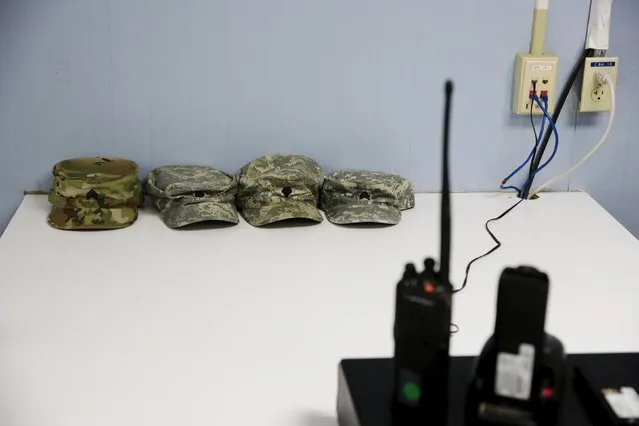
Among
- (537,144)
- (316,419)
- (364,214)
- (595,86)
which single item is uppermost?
(595,86)

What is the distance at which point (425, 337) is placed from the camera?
0.81m

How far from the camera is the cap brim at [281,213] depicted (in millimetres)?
1559

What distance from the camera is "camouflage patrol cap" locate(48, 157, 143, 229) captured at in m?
1.54

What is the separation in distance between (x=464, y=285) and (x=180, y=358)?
1.58 feet

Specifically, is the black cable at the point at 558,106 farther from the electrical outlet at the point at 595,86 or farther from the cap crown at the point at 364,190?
the cap crown at the point at 364,190

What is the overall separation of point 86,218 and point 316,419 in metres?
0.73

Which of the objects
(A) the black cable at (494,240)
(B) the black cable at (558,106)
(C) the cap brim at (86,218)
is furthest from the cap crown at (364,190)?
(C) the cap brim at (86,218)

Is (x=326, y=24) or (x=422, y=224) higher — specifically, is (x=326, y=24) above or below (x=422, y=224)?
above

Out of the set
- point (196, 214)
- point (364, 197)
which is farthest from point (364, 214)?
point (196, 214)

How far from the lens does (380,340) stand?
1178 millimetres

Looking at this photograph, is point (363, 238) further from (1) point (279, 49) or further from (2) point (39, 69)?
(2) point (39, 69)

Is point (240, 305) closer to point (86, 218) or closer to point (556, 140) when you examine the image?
point (86, 218)

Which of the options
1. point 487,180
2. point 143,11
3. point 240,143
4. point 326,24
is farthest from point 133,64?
point 487,180

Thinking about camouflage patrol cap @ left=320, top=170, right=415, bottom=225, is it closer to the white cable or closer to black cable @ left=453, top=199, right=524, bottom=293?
black cable @ left=453, top=199, right=524, bottom=293
